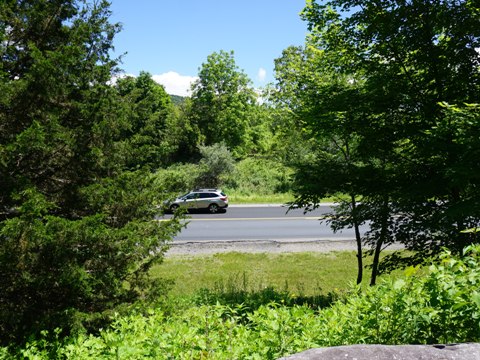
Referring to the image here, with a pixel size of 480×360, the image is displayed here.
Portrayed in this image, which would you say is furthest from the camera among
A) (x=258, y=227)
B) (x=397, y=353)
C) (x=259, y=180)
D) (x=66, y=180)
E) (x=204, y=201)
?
(x=259, y=180)

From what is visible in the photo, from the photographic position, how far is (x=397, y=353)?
2172mm

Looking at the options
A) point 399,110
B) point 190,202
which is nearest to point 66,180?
point 190,202

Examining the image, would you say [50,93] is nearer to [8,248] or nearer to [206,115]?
[8,248]

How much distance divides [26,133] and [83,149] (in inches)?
58.8

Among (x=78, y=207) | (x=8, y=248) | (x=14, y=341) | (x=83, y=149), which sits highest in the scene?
(x=83, y=149)

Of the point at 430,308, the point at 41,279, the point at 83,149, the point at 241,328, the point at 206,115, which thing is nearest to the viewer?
the point at 430,308

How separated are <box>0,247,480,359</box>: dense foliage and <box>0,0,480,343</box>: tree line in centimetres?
251

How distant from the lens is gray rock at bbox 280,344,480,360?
6.95 feet

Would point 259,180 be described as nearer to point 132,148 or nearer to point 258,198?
point 258,198

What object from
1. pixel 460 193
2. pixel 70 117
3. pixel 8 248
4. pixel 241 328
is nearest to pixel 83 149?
pixel 70 117

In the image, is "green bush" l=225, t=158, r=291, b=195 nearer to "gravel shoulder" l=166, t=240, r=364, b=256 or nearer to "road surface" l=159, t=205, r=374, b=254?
"road surface" l=159, t=205, r=374, b=254

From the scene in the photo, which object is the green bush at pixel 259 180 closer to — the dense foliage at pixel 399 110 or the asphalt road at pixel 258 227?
the asphalt road at pixel 258 227

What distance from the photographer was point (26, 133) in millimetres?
5273

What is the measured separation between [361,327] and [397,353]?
840 mm
